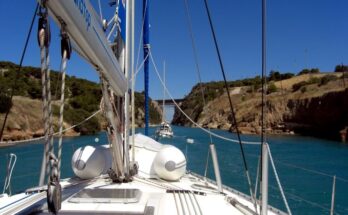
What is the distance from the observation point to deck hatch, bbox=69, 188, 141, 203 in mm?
4457

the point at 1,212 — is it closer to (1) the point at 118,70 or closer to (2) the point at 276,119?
(1) the point at 118,70

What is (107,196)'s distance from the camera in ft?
15.2

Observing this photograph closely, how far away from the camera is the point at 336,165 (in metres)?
21.2

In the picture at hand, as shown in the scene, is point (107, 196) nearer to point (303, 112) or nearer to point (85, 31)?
point (85, 31)

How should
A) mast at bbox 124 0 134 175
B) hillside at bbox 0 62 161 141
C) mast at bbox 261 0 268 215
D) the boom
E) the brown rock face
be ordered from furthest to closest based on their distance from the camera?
the brown rock face → hillside at bbox 0 62 161 141 → mast at bbox 124 0 134 175 → mast at bbox 261 0 268 215 → the boom

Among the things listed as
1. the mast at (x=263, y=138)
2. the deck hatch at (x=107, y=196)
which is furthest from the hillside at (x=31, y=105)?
the mast at (x=263, y=138)

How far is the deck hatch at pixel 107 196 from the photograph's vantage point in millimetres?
4457

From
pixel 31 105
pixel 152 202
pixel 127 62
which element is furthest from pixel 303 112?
pixel 152 202

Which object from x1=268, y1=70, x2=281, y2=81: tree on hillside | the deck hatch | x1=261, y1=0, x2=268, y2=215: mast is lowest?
the deck hatch

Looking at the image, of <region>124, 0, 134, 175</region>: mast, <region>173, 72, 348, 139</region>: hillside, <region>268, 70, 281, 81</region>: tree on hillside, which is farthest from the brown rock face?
<region>124, 0, 134, 175</region>: mast

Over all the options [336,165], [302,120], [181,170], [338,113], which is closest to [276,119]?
[302,120]

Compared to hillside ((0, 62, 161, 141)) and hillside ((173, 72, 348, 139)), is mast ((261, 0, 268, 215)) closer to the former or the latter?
hillside ((0, 62, 161, 141))

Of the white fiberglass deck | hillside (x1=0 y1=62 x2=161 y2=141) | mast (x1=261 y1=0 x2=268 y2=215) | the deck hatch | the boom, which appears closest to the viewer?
the boom

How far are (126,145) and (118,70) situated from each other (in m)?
1.70
